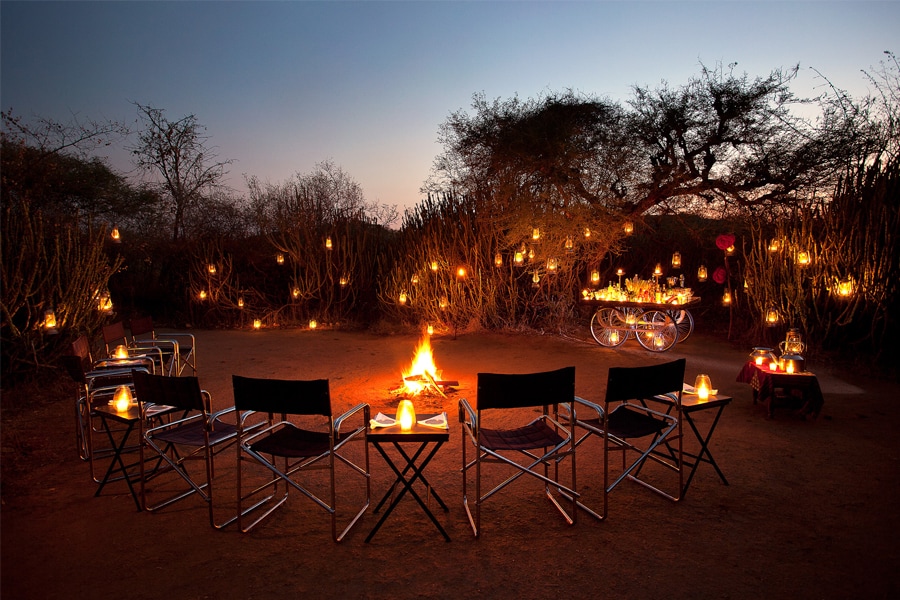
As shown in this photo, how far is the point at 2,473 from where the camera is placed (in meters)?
3.78

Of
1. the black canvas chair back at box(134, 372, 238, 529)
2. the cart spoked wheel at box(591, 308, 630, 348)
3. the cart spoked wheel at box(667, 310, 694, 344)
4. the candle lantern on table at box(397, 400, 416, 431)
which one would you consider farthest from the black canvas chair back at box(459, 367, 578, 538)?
the cart spoked wheel at box(591, 308, 630, 348)

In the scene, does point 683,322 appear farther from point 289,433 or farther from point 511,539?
point 289,433

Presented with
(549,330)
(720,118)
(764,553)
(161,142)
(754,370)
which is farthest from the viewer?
(161,142)

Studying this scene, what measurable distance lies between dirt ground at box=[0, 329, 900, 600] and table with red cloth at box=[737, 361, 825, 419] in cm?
33

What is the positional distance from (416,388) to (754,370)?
350 centimetres

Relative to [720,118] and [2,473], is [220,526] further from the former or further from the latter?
[720,118]

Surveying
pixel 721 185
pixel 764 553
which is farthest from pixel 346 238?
pixel 764 553

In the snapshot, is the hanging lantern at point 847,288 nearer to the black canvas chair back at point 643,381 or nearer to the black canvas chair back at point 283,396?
the black canvas chair back at point 643,381

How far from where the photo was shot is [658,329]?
8633 mm

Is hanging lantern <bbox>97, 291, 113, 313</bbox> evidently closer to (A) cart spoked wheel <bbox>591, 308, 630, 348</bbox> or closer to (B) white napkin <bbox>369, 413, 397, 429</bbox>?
(B) white napkin <bbox>369, 413, 397, 429</bbox>

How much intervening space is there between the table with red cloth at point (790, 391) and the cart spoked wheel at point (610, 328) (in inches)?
151

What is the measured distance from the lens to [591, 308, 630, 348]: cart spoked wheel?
9023 millimetres

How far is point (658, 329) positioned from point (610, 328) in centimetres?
77

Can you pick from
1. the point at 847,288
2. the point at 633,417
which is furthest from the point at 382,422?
the point at 847,288
